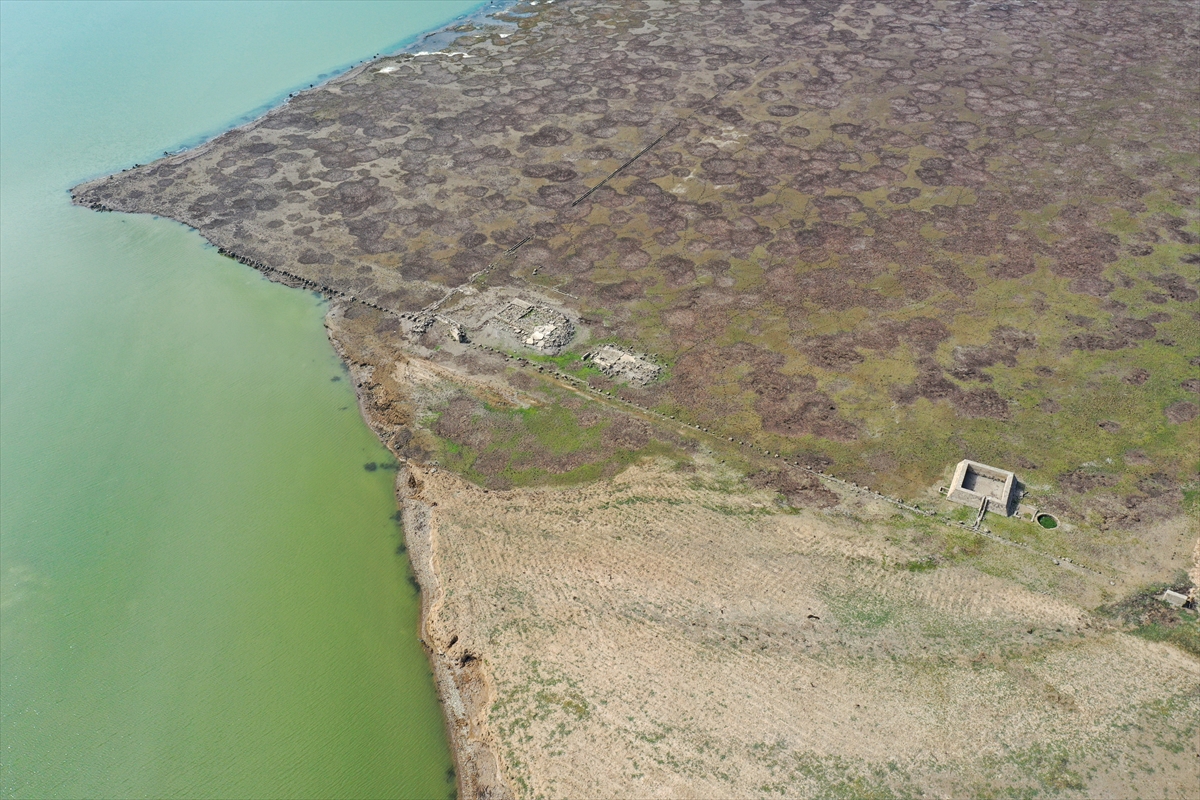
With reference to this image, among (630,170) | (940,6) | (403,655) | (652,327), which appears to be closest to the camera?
(403,655)

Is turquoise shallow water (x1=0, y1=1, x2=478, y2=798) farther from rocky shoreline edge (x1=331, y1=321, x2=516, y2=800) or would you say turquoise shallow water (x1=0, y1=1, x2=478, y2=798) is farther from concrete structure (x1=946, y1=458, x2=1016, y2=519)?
concrete structure (x1=946, y1=458, x2=1016, y2=519)

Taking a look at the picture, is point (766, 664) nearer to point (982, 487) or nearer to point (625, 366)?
point (982, 487)

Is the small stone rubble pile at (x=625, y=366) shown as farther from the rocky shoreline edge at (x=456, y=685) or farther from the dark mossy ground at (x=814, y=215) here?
the rocky shoreline edge at (x=456, y=685)

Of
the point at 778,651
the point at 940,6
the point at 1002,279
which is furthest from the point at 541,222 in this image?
the point at 940,6

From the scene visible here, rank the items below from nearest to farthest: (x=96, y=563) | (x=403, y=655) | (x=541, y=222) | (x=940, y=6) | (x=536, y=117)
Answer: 1. (x=403, y=655)
2. (x=96, y=563)
3. (x=541, y=222)
4. (x=536, y=117)
5. (x=940, y=6)

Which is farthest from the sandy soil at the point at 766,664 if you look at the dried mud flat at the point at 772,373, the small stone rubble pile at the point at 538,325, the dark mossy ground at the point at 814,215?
the small stone rubble pile at the point at 538,325

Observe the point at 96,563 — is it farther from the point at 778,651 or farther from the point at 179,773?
the point at 778,651
